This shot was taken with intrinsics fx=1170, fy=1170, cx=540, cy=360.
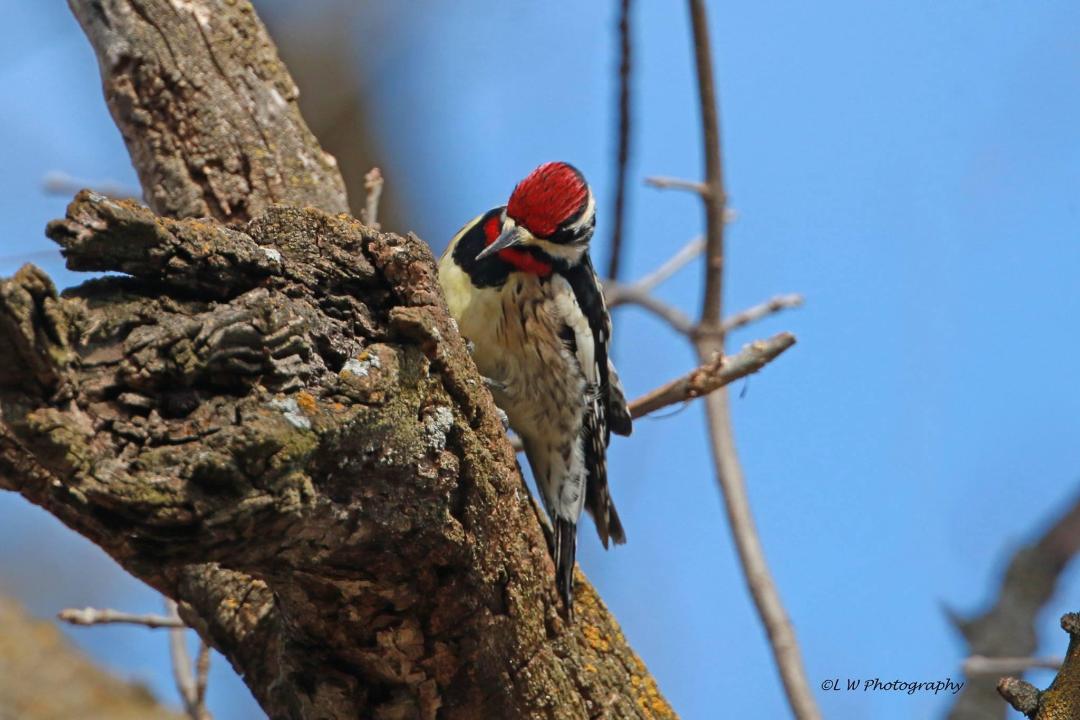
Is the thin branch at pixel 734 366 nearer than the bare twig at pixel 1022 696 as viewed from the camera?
No

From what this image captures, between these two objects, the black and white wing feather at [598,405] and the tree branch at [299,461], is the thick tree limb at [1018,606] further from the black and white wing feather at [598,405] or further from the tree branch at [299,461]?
the tree branch at [299,461]

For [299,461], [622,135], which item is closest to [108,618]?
[299,461]

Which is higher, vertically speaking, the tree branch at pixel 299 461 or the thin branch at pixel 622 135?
the thin branch at pixel 622 135

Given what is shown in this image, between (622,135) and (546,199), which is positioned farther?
(622,135)

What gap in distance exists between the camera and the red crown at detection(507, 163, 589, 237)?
3213 millimetres

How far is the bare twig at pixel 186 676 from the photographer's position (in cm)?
274

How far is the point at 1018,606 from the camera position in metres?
3.96

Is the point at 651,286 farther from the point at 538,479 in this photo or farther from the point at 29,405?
the point at 29,405

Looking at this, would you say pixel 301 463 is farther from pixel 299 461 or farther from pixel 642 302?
pixel 642 302

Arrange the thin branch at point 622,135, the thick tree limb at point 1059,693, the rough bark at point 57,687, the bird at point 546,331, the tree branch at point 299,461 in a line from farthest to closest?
the rough bark at point 57,687, the thin branch at point 622,135, the bird at point 546,331, the thick tree limb at point 1059,693, the tree branch at point 299,461

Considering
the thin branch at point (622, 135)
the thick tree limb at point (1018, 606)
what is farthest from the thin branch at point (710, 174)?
the thick tree limb at point (1018, 606)

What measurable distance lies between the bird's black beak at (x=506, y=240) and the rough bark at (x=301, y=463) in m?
1.01

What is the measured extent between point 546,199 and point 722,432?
0.81m

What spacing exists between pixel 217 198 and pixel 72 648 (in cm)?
215
